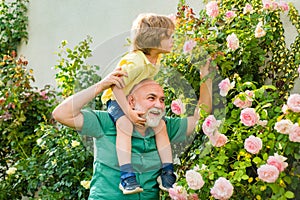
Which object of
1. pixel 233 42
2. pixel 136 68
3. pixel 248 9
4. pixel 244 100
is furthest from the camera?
pixel 248 9

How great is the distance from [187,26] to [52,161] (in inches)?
52.5

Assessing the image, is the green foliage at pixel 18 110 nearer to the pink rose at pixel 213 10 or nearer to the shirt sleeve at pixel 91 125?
the pink rose at pixel 213 10

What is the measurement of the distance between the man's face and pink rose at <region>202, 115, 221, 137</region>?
33 cm

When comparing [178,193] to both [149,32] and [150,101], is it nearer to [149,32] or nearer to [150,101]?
[150,101]

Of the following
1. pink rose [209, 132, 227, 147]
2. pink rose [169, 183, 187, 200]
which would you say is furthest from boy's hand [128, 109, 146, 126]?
pink rose [209, 132, 227, 147]

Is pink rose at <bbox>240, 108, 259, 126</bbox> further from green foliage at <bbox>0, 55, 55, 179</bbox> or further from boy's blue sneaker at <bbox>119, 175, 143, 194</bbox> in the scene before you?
green foliage at <bbox>0, 55, 55, 179</bbox>

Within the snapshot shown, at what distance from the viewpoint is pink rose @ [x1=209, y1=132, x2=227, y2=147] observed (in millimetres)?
2766

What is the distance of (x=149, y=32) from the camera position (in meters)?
2.35

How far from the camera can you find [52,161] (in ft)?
13.6

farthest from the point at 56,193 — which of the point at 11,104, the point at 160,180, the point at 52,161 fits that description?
the point at 160,180

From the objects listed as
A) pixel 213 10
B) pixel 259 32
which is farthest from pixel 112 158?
pixel 213 10

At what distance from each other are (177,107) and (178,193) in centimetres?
37

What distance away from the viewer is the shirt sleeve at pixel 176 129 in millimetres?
2541

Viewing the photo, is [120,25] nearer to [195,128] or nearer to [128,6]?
[128,6]
